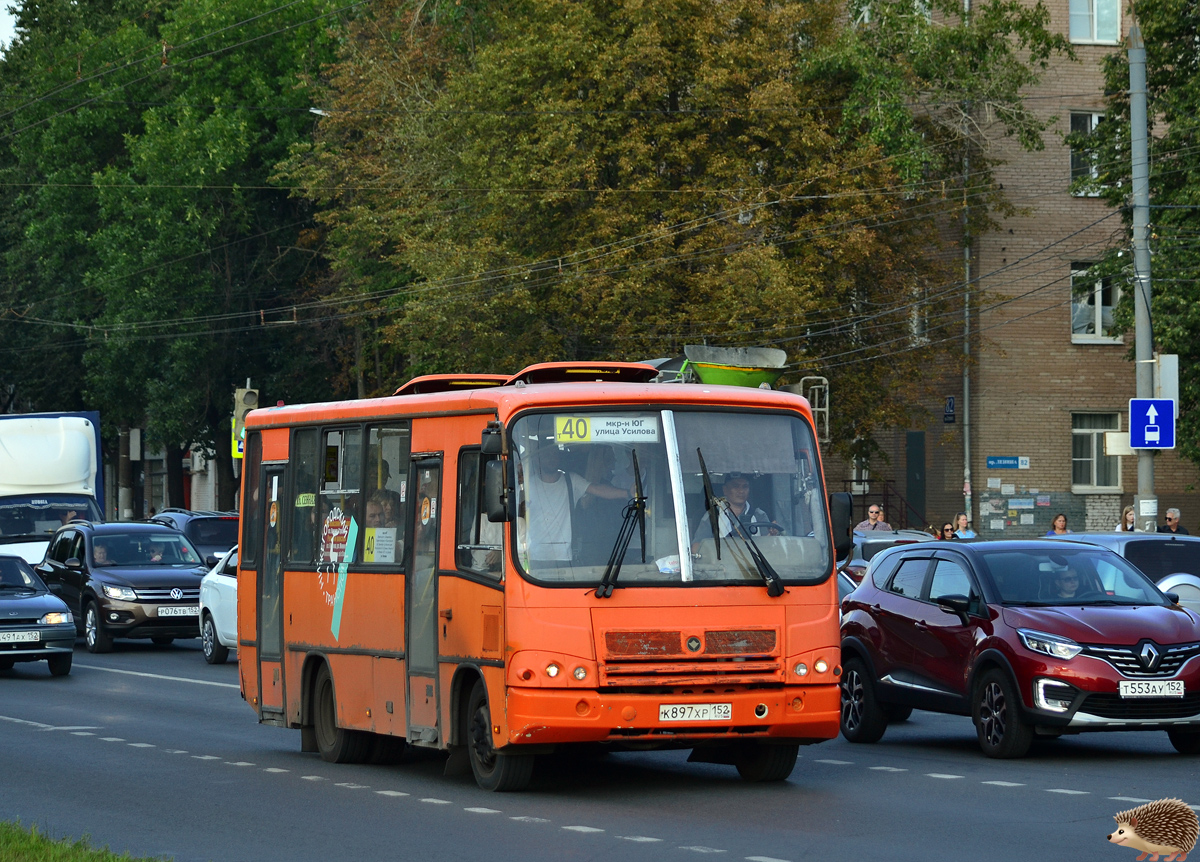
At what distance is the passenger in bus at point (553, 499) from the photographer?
11609mm

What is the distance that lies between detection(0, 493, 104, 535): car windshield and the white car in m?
7.62

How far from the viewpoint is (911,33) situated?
40.2 metres

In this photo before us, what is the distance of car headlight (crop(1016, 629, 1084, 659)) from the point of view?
535 inches

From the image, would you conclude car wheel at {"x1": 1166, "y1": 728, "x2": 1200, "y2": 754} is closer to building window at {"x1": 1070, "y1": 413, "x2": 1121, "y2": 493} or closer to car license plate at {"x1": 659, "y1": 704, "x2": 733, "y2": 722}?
car license plate at {"x1": 659, "y1": 704, "x2": 733, "y2": 722}

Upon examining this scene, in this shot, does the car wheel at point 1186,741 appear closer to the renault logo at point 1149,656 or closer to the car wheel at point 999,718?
the renault logo at point 1149,656

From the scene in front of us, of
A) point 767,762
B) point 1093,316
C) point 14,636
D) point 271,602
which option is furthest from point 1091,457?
point 767,762

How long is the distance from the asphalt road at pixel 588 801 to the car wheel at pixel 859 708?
0.54 ft

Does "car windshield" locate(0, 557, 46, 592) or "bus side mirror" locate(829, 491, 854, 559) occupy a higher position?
"bus side mirror" locate(829, 491, 854, 559)

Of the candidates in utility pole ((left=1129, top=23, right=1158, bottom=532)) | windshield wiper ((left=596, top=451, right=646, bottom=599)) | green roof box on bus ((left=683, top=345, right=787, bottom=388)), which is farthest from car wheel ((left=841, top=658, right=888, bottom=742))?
utility pole ((left=1129, top=23, right=1158, bottom=532))

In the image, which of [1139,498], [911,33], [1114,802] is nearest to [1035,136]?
[911,33]

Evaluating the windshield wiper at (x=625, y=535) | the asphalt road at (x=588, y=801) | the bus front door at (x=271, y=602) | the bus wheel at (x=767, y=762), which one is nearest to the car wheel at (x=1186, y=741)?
the asphalt road at (x=588, y=801)

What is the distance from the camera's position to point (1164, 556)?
1823 cm

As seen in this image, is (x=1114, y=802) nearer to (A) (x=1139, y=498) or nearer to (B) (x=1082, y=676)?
(B) (x=1082, y=676)

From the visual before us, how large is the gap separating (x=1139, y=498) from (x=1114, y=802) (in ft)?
45.2
